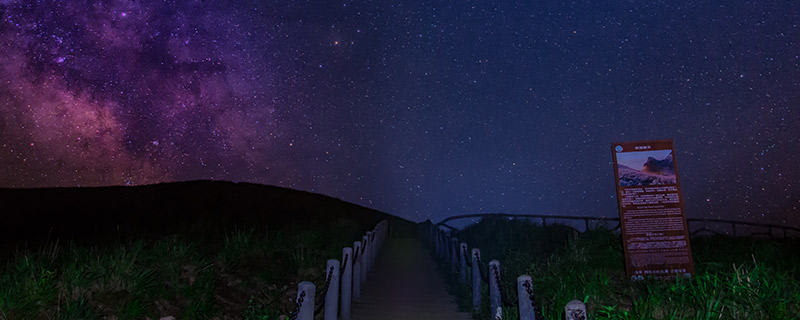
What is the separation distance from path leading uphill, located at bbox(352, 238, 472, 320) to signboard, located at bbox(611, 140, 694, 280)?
3.06 metres

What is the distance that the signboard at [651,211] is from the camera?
7535 millimetres

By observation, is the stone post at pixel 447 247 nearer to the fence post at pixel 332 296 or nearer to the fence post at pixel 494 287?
the fence post at pixel 494 287

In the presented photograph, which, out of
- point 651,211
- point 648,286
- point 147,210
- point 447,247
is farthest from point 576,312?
point 147,210

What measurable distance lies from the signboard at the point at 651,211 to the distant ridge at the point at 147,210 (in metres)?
12.9

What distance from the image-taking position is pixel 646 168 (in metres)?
7.80

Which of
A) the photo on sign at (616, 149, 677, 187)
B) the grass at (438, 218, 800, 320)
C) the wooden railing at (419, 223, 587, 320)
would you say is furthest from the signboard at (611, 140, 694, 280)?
the wooden railing at (419, 223, 587, 320)

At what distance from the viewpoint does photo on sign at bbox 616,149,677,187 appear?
7738mm

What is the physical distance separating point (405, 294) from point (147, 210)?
23.6m

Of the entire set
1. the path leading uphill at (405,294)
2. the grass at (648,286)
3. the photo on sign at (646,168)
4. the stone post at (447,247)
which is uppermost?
the photo on sign at (646,168)

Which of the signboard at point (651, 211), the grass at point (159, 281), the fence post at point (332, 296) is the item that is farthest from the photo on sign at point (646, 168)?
the grass at point (159, 281)

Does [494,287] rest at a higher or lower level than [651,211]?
lower

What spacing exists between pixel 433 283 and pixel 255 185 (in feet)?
118

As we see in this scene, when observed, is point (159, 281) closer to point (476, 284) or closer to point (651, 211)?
point (476, 284)

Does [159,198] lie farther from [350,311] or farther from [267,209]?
[350,311]
